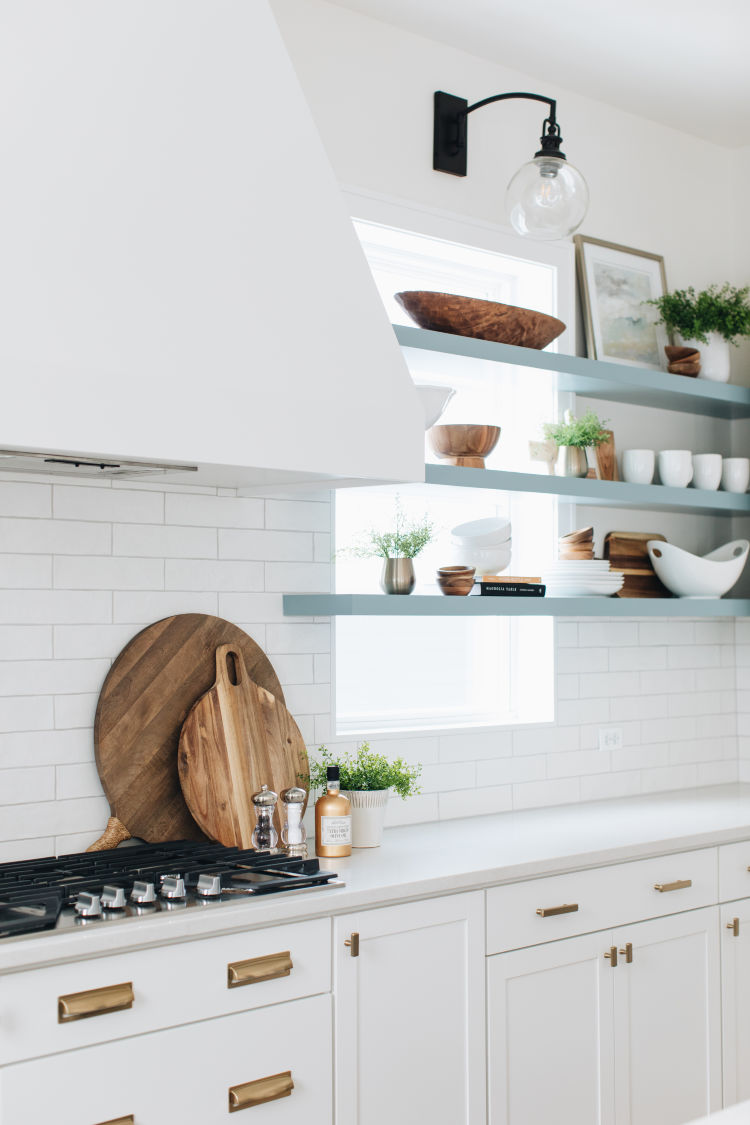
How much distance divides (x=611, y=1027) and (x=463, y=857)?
0.59 meters

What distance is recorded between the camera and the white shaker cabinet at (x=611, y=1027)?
2.54 metres

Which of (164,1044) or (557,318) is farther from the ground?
(557,318)

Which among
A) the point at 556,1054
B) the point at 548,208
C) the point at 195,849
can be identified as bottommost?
the point at 556,1054

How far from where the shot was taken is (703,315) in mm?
3559

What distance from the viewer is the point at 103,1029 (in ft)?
6.27

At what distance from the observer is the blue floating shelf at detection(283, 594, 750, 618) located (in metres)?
2.78

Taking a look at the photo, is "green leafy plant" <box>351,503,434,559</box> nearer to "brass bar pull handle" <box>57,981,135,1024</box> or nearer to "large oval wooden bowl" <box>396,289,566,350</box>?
"large oval wooden bowl" <box>396,289,566,350</box>

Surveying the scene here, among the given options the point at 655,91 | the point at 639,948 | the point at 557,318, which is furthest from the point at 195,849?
the point at 655,91

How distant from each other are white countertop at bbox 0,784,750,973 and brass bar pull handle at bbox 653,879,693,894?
0.08m

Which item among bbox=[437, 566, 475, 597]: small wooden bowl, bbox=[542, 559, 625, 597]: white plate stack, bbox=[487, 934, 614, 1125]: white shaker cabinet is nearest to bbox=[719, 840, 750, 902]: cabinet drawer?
bbox=[487, 934, 614, 1125]: white shaker cabinet

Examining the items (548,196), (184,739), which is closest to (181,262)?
(548,196)

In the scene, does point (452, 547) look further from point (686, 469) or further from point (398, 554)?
point (686, 469)

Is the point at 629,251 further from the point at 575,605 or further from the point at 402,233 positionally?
the point at 575,605

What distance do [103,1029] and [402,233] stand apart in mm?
2152
